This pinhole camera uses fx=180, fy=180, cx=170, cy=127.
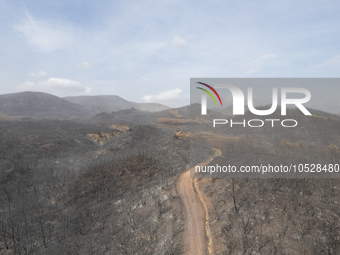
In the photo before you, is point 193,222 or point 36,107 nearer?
point 193,222

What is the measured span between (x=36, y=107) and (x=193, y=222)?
155243 millimetres

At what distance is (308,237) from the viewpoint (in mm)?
10477

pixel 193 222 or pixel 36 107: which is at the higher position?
pixel 36 107

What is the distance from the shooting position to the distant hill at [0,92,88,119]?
11731cm

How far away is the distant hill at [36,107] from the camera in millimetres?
117312

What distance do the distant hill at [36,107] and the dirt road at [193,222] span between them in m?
119

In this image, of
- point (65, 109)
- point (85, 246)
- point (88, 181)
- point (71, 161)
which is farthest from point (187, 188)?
point (65, 109)

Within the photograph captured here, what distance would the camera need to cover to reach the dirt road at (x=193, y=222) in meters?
11.4

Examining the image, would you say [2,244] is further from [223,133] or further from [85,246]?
[223,133]

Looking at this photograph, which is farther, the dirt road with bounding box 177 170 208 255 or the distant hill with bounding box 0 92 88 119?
the distant hill with bounding box 0 92 88 119

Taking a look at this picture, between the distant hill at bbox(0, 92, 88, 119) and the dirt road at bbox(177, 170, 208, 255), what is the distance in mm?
118587

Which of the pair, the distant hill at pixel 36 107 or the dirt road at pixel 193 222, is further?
the distant hill at pixel 36 107

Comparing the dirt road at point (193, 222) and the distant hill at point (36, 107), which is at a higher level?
the distant hill at point (36, 107)

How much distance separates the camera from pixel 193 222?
13.6 m
